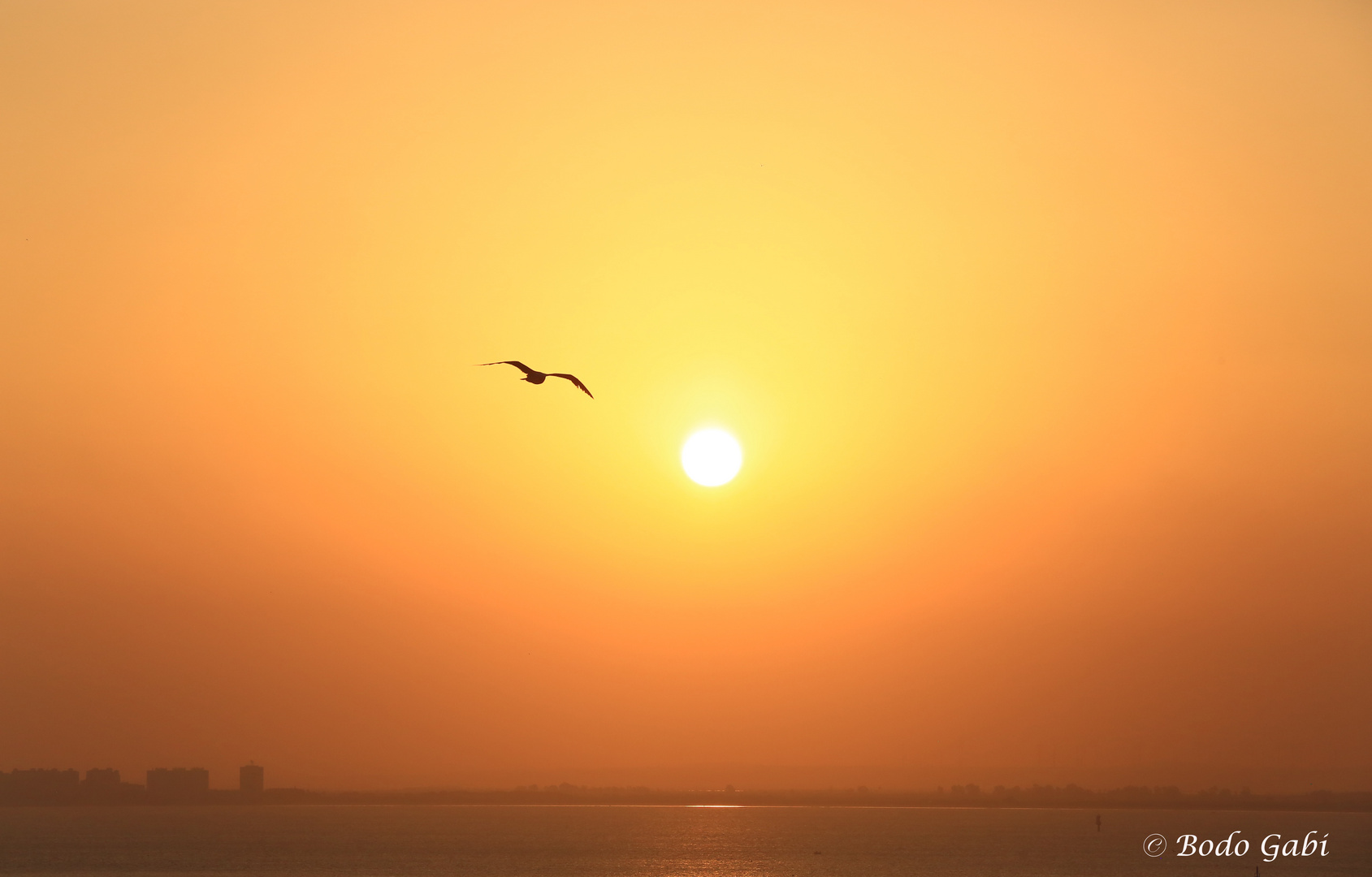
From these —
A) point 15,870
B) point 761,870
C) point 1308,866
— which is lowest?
point 15,870

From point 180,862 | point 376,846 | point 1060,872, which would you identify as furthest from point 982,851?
point 180,862

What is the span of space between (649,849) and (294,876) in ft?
228

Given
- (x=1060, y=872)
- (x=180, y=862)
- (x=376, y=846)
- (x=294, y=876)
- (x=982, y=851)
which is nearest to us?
(x=294, y=876)

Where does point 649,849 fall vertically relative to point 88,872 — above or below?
above

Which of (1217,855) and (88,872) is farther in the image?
(1217,855)

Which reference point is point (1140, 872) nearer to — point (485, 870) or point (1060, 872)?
point (1060, 872)

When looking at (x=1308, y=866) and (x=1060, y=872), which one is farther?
(x=1308, y=866)

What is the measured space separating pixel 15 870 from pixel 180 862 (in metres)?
19.6

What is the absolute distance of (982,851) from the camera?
18388 centimetres

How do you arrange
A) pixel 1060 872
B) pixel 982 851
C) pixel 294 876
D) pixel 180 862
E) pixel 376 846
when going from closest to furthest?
pixel 294 876 → pixel 1060 872 → pixel 180 862 → pixel 982 851 → pixel 376 846

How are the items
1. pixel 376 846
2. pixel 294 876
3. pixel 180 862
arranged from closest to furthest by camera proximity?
pixel 294 876
pixel 180 862
pixel 376 846

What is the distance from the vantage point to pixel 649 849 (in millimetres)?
194750

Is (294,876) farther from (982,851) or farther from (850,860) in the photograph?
(982,851)

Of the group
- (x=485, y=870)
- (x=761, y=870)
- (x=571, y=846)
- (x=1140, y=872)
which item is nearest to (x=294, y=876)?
(x=485, y=870)
